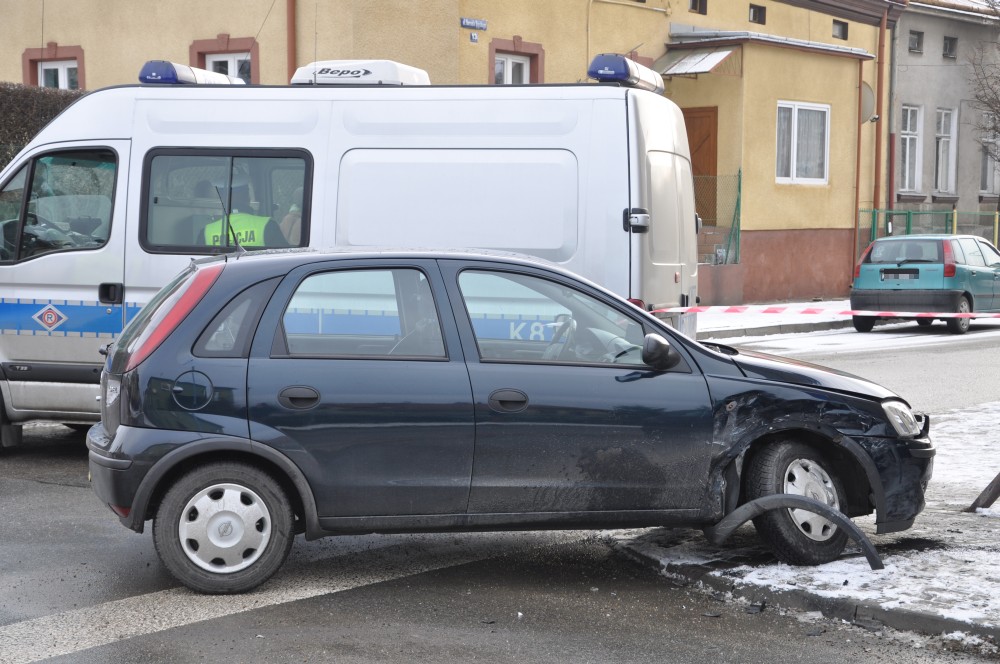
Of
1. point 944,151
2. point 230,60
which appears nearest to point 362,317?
point 230,60

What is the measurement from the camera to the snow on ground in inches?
207

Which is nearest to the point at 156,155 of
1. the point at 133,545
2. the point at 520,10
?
the point at 133,545

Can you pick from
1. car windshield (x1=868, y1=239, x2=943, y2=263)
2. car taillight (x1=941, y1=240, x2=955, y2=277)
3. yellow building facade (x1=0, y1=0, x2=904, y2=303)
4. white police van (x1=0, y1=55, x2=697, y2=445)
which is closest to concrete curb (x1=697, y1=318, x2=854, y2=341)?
car windshield (x1=868, y1=239, x2=943, y2=263)

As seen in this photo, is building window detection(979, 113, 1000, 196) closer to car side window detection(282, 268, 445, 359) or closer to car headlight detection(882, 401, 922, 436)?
car headlight detection(882, 401, 922, 436)

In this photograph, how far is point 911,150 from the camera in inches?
1264

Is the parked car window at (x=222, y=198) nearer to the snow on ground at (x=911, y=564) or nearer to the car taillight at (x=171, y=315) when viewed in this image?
the car taillight at (x=171, y=315)

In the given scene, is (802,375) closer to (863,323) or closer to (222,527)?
(222,527)

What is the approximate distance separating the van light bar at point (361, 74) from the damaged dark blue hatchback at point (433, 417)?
13.4 feet

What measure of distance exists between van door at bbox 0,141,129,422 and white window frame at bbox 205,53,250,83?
1230 centimetres

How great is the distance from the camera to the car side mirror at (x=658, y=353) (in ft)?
18.6

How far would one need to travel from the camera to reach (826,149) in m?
27.1

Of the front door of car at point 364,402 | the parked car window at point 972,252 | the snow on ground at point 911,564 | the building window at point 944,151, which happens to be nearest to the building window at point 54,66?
the parked car window at point 972,252

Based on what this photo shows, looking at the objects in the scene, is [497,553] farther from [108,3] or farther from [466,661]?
[108,3]

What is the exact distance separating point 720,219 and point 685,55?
3145 millimetres
